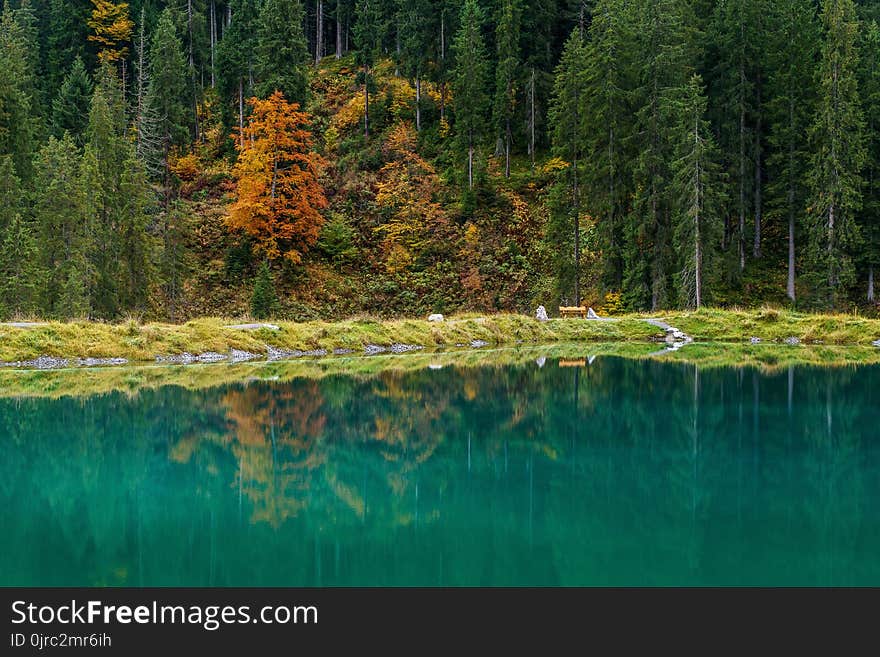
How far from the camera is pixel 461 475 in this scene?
12.2 meters

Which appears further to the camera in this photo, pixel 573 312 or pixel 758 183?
pixel 758 183

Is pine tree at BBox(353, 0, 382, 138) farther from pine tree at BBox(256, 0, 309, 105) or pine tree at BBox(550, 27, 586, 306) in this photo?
pine tree at BBox(550, 27, 586, 306)

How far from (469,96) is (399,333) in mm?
28891

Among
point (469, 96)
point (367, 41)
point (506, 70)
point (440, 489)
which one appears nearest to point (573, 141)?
point (469, 96)

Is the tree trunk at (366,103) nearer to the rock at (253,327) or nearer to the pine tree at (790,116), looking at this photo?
the pine tree at (790,116)

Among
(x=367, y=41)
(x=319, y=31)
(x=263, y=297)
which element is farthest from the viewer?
(x=319, y=31)

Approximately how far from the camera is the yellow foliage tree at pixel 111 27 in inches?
2872

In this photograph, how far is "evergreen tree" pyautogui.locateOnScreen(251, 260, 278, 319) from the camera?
4556 cm

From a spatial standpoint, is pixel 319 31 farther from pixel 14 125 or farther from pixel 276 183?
pixel 14 125

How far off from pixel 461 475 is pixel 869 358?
2320 cm

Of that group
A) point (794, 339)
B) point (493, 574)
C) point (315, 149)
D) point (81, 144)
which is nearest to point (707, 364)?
point (794, 339)

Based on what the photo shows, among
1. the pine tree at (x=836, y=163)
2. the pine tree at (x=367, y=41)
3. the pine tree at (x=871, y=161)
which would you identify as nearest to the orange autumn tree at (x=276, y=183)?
the pine tree at (x=367, y=41)

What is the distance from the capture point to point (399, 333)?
36.2 m

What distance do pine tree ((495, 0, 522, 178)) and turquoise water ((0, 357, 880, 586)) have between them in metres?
44.7
